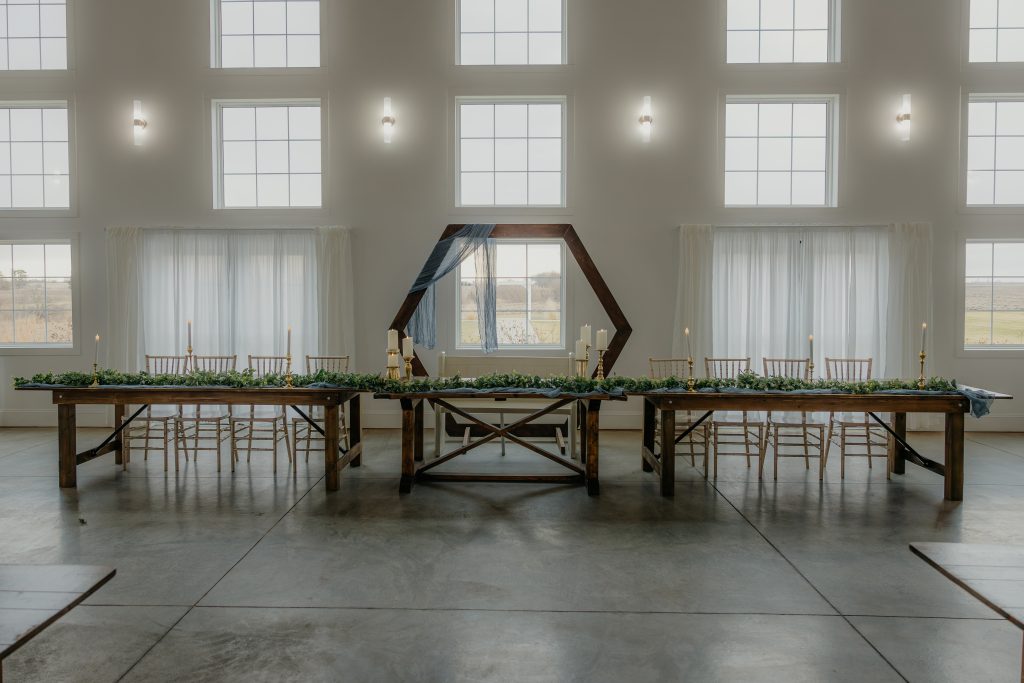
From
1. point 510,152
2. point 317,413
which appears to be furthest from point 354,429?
point 510,152

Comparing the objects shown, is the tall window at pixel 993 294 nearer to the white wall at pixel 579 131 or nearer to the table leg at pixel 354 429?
the white wall at pixel 579 131

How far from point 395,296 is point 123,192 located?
3.29m

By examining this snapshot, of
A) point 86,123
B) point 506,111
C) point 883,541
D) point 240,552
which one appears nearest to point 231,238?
point 86,123

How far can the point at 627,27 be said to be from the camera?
690cm

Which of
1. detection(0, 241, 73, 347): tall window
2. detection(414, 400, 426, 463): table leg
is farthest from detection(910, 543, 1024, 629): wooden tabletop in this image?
detection(0, 241, 73, 347): tall window

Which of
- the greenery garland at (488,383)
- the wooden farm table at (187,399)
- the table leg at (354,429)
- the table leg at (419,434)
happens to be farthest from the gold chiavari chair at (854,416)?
the wooden farm table at (187,399)

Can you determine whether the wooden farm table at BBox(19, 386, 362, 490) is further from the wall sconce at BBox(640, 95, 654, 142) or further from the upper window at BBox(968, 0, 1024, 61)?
the upper window at BBox(968, 0, 1024, 61)

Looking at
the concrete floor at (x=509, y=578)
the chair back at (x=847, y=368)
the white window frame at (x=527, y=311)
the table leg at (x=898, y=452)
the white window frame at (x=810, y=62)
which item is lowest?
the concrete floor at (x=509, y=578)

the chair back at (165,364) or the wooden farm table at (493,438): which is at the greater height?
the chair back at (165,364)

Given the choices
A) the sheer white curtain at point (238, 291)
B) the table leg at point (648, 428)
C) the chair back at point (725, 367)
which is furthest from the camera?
the sheer white curtain at point (238, 291)

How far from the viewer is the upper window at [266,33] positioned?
281 inches

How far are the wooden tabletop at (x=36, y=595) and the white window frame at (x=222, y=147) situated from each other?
5.68 metres

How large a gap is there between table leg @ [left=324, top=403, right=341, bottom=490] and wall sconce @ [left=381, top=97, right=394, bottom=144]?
354 cm

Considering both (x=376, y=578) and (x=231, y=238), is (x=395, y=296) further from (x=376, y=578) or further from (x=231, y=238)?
(x=376, y=578)
